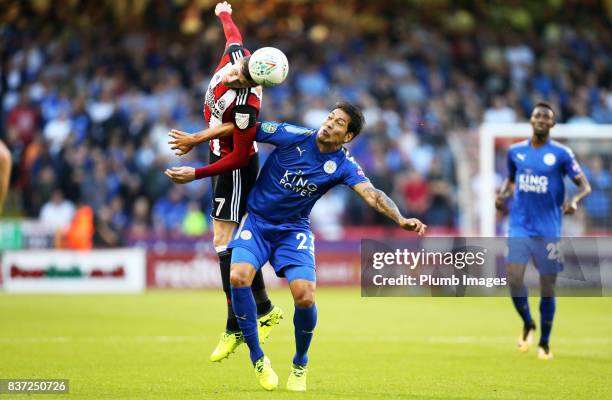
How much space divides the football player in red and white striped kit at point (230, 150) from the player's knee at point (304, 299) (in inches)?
42.7

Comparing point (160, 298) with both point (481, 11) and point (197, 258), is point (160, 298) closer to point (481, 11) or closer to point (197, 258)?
point (197, 258)

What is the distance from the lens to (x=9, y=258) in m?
A: 22.4

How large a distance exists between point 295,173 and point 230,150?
0.80 meters

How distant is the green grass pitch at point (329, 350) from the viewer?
969cm

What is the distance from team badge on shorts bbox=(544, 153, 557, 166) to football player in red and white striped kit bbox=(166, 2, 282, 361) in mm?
4224

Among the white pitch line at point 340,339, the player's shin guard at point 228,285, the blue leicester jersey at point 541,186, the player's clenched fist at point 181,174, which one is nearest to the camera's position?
the player's clenched fist at point 181,174

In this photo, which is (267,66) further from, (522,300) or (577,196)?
(522,300)

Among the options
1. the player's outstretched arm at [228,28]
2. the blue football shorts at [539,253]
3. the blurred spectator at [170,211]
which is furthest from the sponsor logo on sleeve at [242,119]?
the blurred spectator at [170,211]

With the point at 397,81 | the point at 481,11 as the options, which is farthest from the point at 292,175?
the point at 481,11

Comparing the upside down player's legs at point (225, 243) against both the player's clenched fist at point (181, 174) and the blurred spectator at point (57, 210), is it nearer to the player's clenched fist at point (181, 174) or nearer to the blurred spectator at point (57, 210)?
the player's clenched fist at point (181, 174)

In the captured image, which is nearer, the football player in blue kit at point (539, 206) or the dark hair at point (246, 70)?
the dark hair at point (246, 70)

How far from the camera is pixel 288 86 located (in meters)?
26.0

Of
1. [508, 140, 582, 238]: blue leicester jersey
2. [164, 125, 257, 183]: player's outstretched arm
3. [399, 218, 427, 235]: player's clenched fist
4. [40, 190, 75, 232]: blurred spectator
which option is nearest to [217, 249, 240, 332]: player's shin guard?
[164, 125, 257, 183]: player's outstretched arm

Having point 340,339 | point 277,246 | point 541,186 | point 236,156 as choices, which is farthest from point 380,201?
point 340,339
